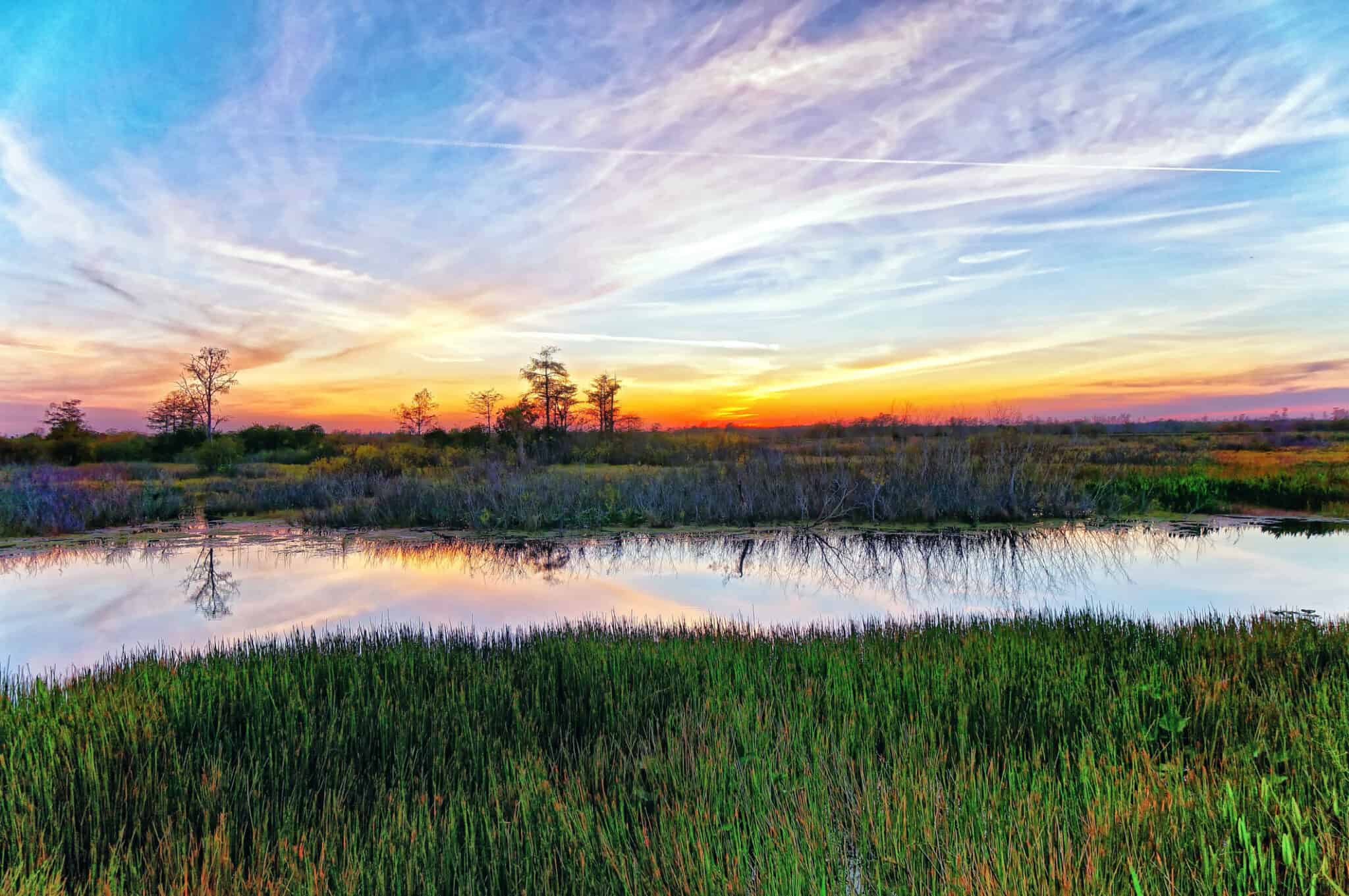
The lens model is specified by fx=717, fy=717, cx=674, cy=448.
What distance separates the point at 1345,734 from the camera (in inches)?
147

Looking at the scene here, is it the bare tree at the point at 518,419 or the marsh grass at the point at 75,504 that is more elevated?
the bare tree at the point at 518,419

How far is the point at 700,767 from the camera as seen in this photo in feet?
11.9

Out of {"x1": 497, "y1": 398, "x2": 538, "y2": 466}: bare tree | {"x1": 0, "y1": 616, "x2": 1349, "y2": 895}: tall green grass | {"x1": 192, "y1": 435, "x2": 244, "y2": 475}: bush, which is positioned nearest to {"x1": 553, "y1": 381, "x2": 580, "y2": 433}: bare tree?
{"x1": 497, "y1": 398, "x2": 538, "y2": 466}: bare tree

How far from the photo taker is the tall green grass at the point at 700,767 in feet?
8.89

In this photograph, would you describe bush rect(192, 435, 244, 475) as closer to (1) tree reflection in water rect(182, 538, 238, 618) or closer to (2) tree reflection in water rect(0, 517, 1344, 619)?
(2) tree reflection in water rect(0, 517, 1344, 619)

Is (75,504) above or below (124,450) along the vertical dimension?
below

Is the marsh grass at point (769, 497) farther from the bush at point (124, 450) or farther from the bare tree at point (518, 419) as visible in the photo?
the bush at point (124, 450)

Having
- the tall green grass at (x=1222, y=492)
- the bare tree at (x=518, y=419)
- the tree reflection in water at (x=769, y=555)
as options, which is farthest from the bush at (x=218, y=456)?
the tall green grass at (x=1222, y=492)

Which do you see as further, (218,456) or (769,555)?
(218,456)

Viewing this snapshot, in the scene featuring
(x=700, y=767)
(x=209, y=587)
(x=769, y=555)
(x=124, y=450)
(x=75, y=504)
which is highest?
(x=124, y=450)

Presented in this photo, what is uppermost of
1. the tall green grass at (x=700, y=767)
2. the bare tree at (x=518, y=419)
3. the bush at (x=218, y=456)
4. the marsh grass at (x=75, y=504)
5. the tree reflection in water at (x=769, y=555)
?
the bare tree at (x=518, y=419)

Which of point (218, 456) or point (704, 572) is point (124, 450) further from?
point (704, 572)

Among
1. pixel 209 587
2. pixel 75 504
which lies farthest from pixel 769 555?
pixel 75 504

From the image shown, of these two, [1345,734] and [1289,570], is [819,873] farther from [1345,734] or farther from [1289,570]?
[1289,570]
